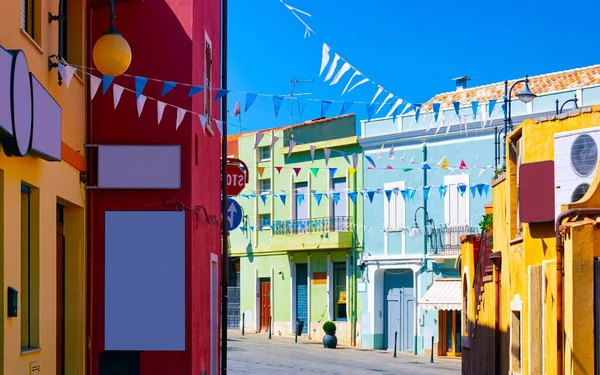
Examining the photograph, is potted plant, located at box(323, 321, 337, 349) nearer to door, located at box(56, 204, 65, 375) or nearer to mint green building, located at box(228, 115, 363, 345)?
mint green building, located at box(228, 115, 363, 345)

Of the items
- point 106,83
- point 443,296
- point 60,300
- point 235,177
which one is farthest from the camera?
point 443,296

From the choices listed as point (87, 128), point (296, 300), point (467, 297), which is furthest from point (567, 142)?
point (296, 300)

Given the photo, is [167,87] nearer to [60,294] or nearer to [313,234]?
[60,294]

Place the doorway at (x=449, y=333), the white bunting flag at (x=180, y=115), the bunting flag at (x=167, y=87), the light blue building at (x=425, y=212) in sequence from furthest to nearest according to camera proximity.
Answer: the doorway at (x=449, y=333), the light blue building at (x=425, y=212), the white bunting flag at (x=180, y=115), the bunting flag at (x=167, y=87)

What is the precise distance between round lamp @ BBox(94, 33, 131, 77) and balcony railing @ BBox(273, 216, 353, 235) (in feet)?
110

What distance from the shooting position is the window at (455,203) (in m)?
38.3

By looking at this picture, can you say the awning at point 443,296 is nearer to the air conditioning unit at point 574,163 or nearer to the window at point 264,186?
the window at point 264,186

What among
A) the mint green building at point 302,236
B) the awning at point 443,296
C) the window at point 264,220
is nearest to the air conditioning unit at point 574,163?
the awning at point 443,296

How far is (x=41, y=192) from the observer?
10.6 meters

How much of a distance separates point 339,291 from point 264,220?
6.36 m

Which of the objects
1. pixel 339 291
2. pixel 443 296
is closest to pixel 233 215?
pixel 443 296

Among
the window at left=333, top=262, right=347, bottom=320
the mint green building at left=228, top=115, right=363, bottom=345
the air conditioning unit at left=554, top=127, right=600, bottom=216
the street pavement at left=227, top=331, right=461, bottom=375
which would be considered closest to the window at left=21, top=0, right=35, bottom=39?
the air conditioning unit at left=554, top=127, right=600, bottom=216

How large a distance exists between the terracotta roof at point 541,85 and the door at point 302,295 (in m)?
9.64

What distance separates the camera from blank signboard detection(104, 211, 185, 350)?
42.5ft
